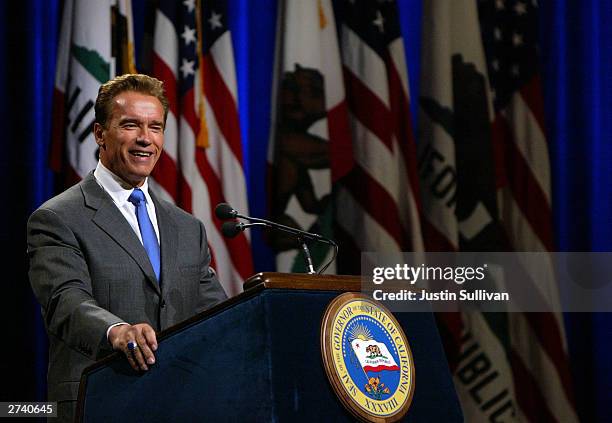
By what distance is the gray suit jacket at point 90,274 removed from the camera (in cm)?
213

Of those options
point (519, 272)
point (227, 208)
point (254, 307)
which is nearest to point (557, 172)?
point (519, 272)

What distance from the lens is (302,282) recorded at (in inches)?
72.1

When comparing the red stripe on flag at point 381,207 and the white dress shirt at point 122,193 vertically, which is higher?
the red stripe on flag at point 381,207

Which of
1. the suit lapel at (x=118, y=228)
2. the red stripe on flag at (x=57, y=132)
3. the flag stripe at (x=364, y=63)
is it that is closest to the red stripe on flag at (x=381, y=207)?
the flag stripe at (x=364, y=63)

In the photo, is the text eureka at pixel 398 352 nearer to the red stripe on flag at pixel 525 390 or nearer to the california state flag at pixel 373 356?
the california state flag at pixel 373 356

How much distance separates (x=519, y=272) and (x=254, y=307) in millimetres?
3185

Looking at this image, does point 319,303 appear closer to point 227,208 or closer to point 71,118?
point 227,208

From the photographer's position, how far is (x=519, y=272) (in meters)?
4.68

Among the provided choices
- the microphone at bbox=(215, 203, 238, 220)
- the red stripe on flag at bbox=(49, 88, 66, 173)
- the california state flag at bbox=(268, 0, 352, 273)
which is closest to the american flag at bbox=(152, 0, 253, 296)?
the california state flag at bbox=(268, 0, 352, 273)

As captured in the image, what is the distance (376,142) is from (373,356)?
9.01 ft

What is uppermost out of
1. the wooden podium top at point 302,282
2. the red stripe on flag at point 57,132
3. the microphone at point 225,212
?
the red stripe on flag at point 57,132

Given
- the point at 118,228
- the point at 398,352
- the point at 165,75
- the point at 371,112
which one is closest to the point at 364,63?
the point at 371,112

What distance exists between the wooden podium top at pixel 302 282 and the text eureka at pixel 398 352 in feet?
0.19

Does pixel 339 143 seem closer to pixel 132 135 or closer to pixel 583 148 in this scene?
pixel 583 148
